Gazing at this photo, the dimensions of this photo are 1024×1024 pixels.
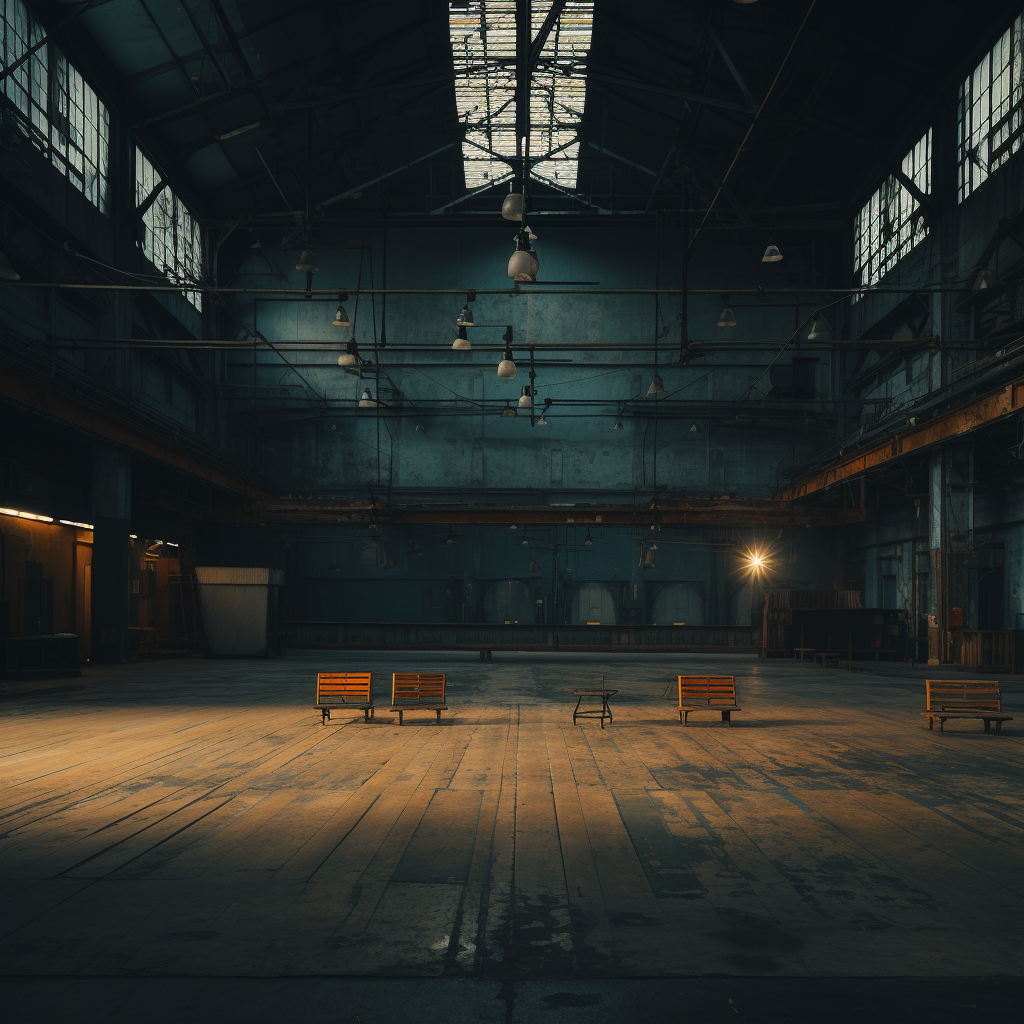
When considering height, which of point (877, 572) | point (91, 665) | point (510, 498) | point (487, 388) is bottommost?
point (91, 665)

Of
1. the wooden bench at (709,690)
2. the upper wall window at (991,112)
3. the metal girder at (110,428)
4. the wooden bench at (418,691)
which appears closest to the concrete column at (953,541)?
→ the upper wall window at (991,112)

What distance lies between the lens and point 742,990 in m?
3.83

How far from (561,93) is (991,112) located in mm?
12876

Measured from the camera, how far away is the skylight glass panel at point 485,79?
24.1 metres

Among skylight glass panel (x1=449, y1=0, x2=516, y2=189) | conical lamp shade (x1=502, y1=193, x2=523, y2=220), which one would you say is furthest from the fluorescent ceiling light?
skylight glass panel (x1=449, y1=0, x2=516, y2=189)

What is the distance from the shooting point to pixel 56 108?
67.3 ft

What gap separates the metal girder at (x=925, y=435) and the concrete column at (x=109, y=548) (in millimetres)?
20219

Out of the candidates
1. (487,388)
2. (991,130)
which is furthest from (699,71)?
(487,388)

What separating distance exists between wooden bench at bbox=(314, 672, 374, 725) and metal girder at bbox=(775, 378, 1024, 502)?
13.5m

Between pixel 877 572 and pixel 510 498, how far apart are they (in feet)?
46.2

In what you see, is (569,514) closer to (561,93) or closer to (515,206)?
(561,93)

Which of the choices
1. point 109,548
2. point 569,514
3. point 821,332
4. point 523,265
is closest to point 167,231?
point 109,548

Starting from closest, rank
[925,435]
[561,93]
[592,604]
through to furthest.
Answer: [925,435]
[561,93]
[592,604]

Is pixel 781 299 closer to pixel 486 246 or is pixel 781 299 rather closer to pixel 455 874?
pixel 486 246
